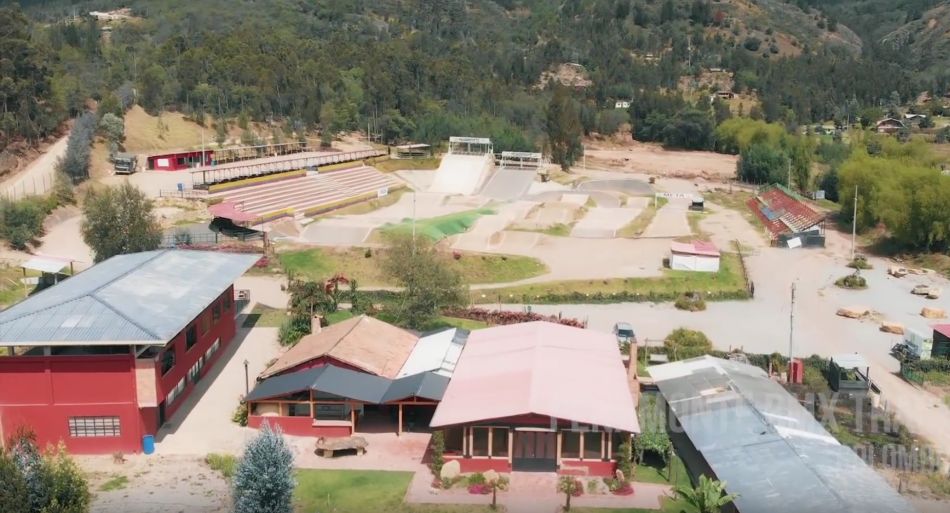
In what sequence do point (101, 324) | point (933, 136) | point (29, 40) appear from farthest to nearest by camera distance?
point (933, 136) → point (29, 40) → point (101, 324)

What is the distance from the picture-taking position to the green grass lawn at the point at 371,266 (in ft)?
143

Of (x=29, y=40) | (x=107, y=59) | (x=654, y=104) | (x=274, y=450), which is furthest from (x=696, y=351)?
(x=654, y=104)

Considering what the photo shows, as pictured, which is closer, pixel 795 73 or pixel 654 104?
pixel 654 104

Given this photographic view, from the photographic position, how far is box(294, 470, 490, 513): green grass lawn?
1986cm

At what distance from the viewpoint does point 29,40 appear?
2660 inches

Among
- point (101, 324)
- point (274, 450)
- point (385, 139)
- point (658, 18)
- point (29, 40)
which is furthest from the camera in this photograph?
point (658, 18)

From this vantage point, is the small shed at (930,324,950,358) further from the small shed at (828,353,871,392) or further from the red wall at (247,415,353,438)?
the red wall at (247,415,353,438)

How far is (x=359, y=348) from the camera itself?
27.1 metres

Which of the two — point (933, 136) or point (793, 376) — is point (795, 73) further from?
point (793, 376)

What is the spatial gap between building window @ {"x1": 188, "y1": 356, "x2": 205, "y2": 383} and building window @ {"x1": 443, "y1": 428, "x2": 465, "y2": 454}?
963 cm

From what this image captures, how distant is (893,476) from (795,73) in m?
135

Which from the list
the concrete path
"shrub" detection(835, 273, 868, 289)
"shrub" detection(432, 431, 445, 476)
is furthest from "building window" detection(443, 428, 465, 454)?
the concrete path

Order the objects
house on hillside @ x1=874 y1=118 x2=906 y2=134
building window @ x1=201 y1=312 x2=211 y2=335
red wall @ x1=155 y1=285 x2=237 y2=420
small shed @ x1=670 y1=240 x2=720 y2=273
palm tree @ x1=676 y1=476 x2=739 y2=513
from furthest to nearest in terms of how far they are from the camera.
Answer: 1. house on hillside @ x1=874 y1=118 x2=906 y2=134
2. small shed @ x1=670 y1=240 x2=720 y2=273
3. building window @ x1=201 y1=312 x2=211 y2=335
4. red wall @ x1=155 y1=285 x2=237 y2=420
5. palm tree @ x1=676 y1=476 x2=739 y2=513

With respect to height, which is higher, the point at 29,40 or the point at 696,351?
the point at 29,40
